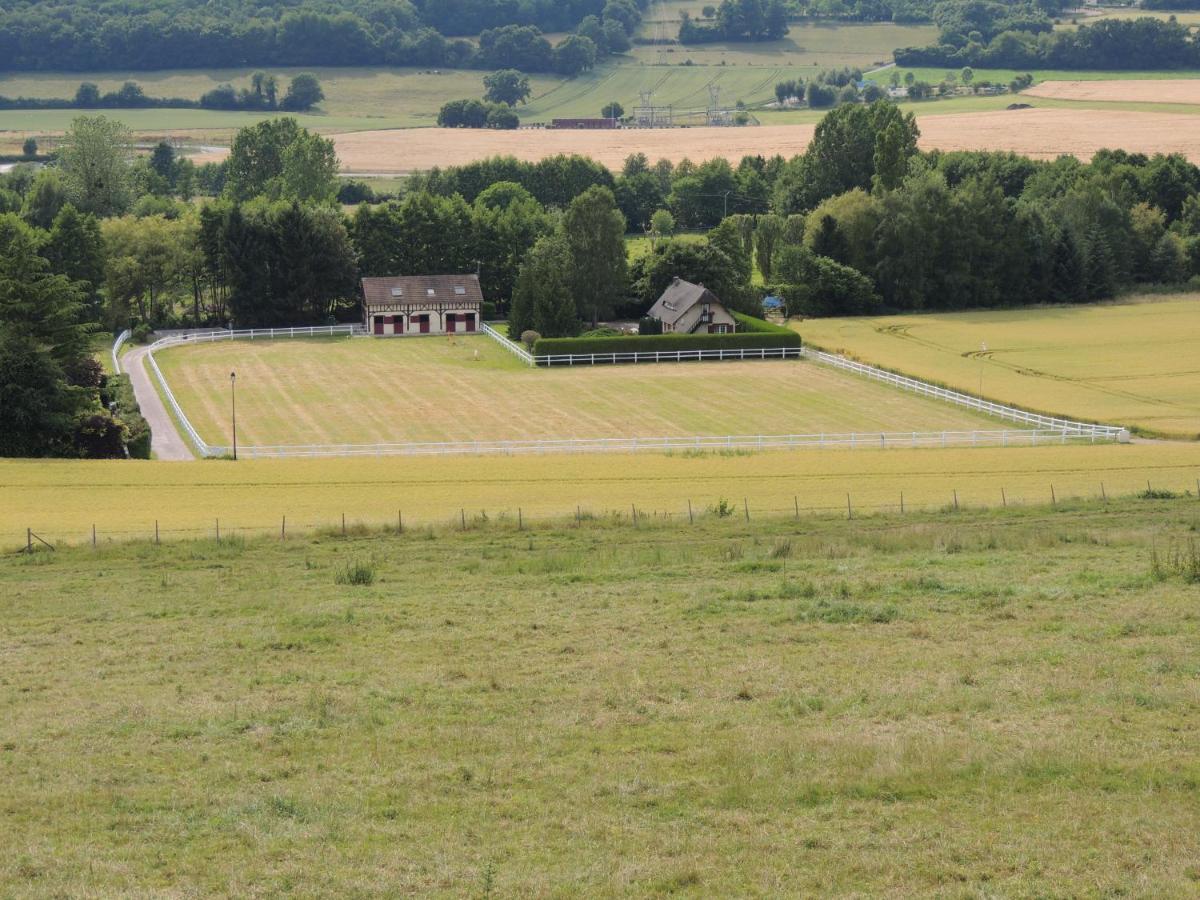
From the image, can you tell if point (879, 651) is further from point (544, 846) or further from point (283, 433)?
point (283, 433)

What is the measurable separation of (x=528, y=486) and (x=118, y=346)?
47719mm

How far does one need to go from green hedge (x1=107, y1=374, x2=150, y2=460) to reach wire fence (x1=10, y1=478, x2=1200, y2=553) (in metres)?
15.2

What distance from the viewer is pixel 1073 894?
15.0 m

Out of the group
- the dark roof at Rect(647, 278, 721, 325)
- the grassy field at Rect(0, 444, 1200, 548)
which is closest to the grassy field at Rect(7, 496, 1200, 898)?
the grassy field at Rect(0, 444, 1200, 548)

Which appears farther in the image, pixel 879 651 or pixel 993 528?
pixel 993 528

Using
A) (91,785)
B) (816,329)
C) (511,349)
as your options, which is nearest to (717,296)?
(816,329)

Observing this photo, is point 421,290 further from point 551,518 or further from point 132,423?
point 551,518

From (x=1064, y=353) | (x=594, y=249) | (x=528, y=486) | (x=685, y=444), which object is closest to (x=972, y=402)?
(x=685, y=444)

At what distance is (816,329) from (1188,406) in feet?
98.2

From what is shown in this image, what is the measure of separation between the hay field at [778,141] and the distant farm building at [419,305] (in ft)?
252

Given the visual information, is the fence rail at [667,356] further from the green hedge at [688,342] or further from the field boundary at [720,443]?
the field boundary at [720,443]

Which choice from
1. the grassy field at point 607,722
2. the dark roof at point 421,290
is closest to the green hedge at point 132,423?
the grassy field at point 607,722

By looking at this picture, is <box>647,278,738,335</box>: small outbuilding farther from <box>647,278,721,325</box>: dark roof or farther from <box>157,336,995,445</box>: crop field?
<box>157,336,995,445</box>: crop field

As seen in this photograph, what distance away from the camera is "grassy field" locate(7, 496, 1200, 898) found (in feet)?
52.7
